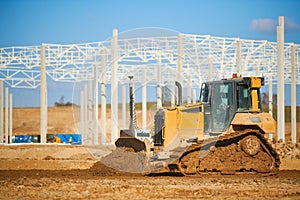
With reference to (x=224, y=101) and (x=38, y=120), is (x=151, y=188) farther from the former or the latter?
(x=38, y=120)

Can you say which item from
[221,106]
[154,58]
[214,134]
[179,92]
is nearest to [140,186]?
[179,92]

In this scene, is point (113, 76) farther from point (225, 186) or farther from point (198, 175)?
point (225, 186)

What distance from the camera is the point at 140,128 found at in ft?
53.7

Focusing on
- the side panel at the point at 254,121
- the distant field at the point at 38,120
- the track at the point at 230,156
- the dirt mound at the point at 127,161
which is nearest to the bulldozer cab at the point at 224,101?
the side panel at the point at 254,121

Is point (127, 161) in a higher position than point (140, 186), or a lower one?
higher

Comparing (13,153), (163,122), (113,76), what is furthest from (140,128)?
(113,76)

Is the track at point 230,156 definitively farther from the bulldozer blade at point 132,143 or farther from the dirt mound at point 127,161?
the bulldozer blade at point 132,143

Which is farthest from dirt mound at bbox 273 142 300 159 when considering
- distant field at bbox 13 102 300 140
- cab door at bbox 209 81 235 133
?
distant field at bbox 13 102 300 140

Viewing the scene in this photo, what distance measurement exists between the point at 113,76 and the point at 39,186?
20037 millimetres

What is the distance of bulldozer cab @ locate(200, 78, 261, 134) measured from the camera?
16094mm

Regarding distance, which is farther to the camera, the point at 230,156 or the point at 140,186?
the point at 230,156

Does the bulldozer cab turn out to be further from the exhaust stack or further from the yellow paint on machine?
the exhaust stack

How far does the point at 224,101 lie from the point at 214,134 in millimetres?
1009

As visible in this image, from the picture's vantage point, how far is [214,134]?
16.0 meters
